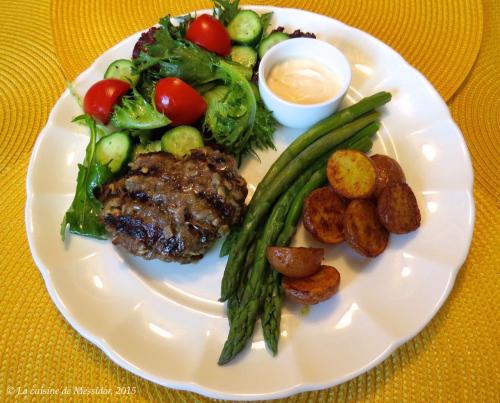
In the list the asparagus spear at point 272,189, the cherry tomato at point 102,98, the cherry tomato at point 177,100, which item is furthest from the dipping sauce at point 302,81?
the cherry tomato at point 102,98

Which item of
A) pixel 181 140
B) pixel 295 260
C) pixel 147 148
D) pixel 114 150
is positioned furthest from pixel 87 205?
pixel 295 260

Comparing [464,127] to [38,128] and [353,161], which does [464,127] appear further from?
[38,128]

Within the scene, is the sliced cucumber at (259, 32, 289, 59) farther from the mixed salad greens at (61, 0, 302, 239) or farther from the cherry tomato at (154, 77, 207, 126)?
the cherry tomato at (154, 77, 207, 126)

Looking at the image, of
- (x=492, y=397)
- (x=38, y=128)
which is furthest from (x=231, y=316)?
(x=38, y=128)

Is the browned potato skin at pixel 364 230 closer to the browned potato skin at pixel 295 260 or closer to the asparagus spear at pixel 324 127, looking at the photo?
the browned potato skin at pixel 295 260

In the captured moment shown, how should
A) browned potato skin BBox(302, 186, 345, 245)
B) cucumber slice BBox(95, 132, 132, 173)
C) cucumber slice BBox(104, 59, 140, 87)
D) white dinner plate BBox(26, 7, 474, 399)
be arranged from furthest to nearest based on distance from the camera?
cucumber slice BBox(104, 59, 140, 87), cucumber slice BBox(95, 132, 132, 173), browned potato skin BBox(302, 186, 345, 245), white dinner plate BBox(26, 7, 474, 399)

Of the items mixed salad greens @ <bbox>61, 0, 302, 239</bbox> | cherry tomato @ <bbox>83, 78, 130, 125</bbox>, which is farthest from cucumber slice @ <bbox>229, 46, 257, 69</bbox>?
cherry tomato @ <bbox>83, 78, 130, 125</bbox>

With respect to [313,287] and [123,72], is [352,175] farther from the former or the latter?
[123,72]

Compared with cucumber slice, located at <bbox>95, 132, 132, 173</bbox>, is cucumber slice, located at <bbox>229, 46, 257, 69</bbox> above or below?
above

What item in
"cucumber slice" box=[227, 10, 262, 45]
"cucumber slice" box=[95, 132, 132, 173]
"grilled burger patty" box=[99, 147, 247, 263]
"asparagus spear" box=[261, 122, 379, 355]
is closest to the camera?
"asparagus spear" box=[261, 122, 379, 355]
